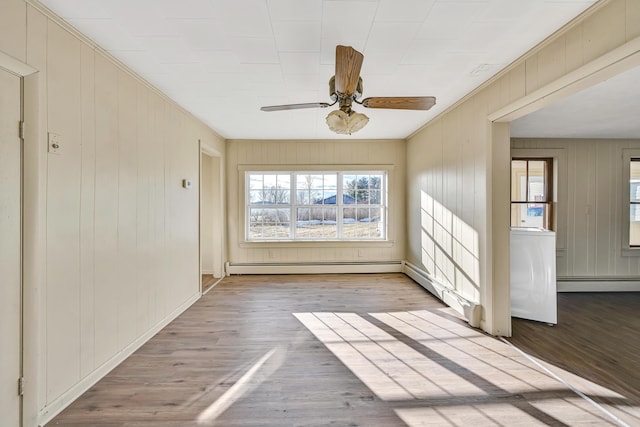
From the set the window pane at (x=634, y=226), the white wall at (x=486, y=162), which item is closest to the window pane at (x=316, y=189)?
the white wall at (x=486, y=162)

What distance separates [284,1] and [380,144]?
156 inches

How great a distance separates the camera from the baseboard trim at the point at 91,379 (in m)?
1.73

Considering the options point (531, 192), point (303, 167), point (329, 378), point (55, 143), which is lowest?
point (329, 378)

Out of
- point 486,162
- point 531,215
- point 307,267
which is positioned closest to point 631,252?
point 531,215

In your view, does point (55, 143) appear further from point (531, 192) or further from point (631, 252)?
point (631, 252)

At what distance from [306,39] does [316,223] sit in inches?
148

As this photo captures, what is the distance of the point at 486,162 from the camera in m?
2.81

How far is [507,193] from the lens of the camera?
2.78 meters

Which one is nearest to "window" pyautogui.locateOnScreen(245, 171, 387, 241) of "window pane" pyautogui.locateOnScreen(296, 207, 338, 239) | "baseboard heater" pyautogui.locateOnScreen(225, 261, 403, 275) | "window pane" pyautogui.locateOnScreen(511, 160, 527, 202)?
"window pane" pyautogui.locateOnScreen(296, 207, 338, 239)

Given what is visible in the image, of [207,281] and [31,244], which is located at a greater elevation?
[31,244]

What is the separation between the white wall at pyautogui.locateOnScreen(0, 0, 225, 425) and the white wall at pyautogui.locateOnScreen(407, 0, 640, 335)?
3436 mm

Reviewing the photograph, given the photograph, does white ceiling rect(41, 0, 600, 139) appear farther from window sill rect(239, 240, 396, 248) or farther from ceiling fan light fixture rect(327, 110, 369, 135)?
window sill rect(239, 240, 396, 248)

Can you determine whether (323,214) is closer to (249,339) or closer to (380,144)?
(380,144)

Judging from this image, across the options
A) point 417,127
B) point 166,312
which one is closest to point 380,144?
point 417,127
